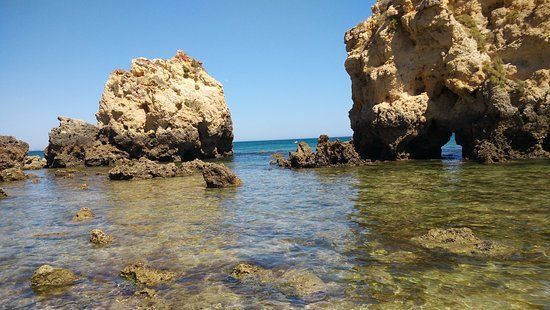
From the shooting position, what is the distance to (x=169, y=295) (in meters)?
7.01

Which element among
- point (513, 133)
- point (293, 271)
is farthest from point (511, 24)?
point (293, 271)

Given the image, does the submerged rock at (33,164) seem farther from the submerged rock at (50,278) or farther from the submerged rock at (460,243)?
the submerged rock at (460,243)

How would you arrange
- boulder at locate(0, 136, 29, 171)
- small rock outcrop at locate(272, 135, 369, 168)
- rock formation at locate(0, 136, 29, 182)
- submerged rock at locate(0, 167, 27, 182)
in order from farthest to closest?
boulder at locate(0, 136, 29, 171)
rock formation at locate(0, 136, 29, 182)
small rock outcrop at locate(272, 135, 369, 168)
submerged rock at locate(0, 167, 27, 182)

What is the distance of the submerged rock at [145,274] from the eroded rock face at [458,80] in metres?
25.8

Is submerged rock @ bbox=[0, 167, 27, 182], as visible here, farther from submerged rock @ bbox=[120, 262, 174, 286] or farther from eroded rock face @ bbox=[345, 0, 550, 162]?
eroded rock face @ bbox=[345, 0, 550, 162]

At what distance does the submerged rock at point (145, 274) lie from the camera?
765 cm

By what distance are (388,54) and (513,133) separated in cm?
1193

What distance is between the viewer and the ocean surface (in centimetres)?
682

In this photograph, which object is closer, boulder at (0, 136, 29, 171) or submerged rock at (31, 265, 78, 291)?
submerged rock at (31, 265, 78, 291)

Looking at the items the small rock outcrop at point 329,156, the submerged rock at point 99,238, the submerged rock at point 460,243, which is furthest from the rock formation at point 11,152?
the submerged rock at point 460,243

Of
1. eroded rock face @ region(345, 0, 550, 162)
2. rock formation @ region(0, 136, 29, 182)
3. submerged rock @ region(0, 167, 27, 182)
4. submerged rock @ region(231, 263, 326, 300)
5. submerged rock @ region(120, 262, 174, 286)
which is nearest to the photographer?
submerged rock @ region(231, 263, 326, 300)

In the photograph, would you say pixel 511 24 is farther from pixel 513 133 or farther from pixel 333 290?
pixel 333 290

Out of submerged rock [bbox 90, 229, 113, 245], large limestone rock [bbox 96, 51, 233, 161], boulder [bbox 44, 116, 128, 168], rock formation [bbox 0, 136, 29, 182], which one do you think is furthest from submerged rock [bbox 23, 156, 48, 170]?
submerged rock [bbox 90, 229, 113, 245]

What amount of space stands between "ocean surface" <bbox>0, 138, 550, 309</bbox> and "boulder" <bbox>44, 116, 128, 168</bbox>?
2469 cm
